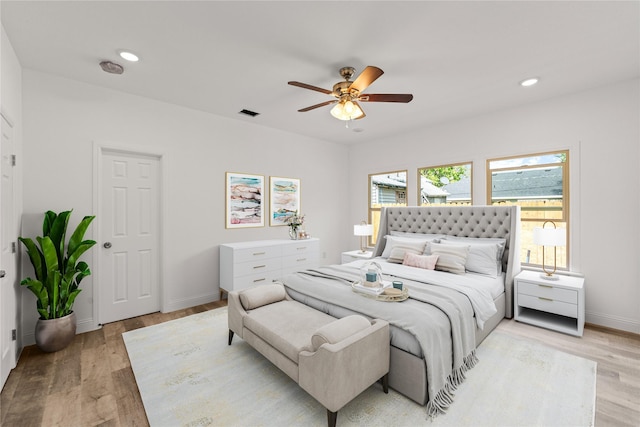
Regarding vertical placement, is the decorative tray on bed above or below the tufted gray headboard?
below

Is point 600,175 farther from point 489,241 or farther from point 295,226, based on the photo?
point 295,226

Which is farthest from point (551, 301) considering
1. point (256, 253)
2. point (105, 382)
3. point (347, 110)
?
point (105, 382)

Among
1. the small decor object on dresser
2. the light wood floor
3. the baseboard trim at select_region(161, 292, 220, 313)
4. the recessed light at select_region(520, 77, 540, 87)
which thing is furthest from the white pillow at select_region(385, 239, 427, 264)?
the baseboard trim at select_region(161, 292, 220, 313)

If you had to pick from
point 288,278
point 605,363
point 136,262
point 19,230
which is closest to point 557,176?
point 605,363

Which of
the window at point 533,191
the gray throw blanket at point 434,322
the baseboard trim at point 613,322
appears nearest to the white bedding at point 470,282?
the gray throw blanket at point 434,322

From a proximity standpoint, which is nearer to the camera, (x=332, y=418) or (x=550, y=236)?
(x=332, y=418)

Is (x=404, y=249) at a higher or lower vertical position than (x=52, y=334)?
higher

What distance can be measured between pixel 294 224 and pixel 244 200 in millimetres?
953

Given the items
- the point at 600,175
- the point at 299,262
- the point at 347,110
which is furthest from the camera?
the point at 299,262

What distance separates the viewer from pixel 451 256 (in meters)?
3.50

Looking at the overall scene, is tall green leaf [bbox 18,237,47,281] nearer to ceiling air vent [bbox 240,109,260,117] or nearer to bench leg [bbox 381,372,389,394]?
ceiling air vent [bbox 240,109,260,117]

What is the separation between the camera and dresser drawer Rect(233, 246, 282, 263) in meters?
3.96

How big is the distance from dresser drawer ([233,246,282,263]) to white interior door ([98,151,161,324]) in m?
1.05

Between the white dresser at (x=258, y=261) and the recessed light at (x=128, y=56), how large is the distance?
→ 94.1 inches
